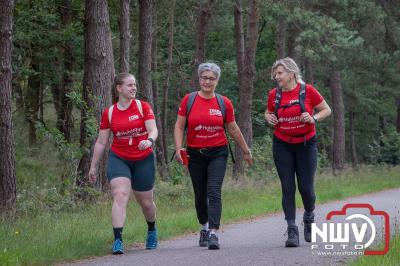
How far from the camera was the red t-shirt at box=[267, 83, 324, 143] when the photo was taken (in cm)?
966

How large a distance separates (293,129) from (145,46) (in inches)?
510

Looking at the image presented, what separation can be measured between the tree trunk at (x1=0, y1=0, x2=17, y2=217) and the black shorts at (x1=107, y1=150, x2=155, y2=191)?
4.43m

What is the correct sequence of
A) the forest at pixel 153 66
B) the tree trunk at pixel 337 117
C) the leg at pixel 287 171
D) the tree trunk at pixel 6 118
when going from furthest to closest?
the tree trunk at pixel 337 117 < the forest at pixel 153 66 < the tree trunk at pixel 6 118 < the leg at pixel 287 171

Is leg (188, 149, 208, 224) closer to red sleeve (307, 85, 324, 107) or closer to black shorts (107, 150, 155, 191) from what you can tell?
black shorts (107, 150, 155, 191)

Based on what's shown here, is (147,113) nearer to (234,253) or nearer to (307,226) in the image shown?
(234,253)

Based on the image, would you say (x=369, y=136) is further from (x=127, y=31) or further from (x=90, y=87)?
(x=90, y=87)

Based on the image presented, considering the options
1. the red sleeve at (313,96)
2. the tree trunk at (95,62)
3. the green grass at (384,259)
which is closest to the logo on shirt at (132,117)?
the red sleeve at (313,96)

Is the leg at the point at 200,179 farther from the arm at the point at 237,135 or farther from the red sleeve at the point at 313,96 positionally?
the red sleeve at the point at 313,96

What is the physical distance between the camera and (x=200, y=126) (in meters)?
9.81

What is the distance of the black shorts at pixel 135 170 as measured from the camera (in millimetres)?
9484

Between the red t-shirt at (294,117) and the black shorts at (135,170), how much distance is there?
60.9 inches

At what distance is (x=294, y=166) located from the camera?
9945 mm

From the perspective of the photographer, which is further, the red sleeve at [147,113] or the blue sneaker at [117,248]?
the red sleeve at [147,113]

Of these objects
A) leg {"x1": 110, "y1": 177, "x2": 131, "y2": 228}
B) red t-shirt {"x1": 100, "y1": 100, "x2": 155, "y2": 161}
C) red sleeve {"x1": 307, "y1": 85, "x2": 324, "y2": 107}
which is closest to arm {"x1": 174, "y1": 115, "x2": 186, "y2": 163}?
red t-shirt {"x1": 100, "y1": 100, "x2": 155, "y2": 161}
